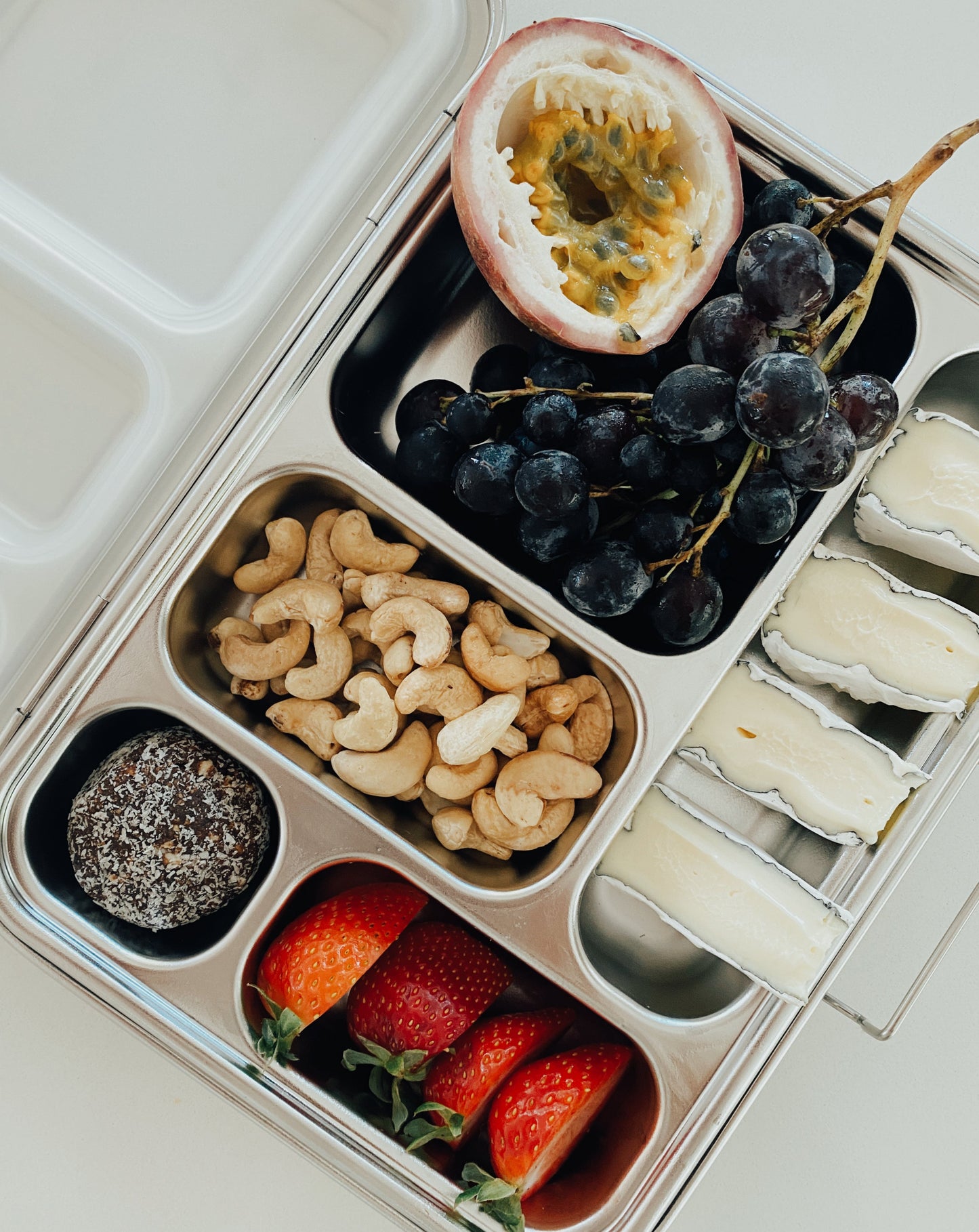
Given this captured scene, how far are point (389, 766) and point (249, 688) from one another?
0.58ft

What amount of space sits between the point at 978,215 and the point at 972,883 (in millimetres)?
837

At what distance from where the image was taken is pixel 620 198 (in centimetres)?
82

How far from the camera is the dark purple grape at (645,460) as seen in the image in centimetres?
79

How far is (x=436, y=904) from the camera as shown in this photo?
1.02m

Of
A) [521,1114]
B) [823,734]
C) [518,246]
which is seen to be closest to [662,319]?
[518,246]

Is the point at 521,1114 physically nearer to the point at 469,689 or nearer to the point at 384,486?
the point at 469,689

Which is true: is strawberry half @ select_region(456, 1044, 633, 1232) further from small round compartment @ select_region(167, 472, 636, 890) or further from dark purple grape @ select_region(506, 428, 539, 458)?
dark purple grape @ select_region(506, 428, 539, 458)

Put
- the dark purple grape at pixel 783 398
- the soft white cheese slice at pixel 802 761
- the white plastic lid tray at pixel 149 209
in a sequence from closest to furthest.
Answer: the dark purple grape at pixel 783 398 → the soft white cheese slice at pixel 802 761 → the white plastic lid tray at pixel 149 209

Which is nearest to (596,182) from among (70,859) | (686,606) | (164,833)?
(686,606)

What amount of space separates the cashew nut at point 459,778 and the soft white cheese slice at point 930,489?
475 millimetres

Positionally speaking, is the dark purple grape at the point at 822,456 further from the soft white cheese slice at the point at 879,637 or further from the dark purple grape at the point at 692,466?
the soft white cheese slice at the point at 879,637

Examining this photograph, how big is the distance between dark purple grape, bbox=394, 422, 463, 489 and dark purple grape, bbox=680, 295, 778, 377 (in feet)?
0.81

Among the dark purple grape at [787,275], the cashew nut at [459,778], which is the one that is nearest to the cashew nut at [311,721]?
the cashew nut at [459,778]

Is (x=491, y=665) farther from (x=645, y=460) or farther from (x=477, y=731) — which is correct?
(x=645, y=460)
